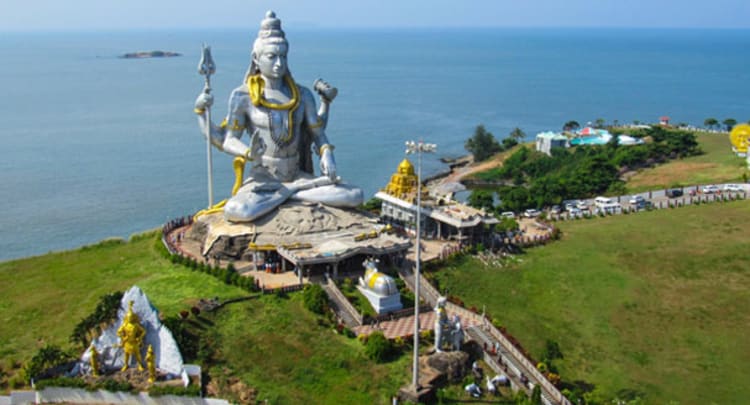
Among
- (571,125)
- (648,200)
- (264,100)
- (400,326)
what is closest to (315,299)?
(400,326)

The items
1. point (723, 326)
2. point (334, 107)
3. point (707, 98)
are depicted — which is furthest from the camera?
point (707, 98)

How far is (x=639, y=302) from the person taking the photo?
24.7 meters

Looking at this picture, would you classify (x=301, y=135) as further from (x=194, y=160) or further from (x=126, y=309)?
(x=194, y=160)

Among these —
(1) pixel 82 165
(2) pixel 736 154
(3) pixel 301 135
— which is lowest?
(1) pixel 82 165

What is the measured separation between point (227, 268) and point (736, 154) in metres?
35.1

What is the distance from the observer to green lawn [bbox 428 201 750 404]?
20.7 meters

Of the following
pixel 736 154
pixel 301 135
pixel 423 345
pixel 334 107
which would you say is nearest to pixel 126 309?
pixel 423 345

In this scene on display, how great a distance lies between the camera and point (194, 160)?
59.8 meters

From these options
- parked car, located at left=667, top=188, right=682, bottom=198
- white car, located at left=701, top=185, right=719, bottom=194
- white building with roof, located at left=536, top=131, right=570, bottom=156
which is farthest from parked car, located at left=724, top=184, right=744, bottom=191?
white building with roof, located at left=536, top=131, right=570, bottom=156

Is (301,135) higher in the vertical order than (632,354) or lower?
higher

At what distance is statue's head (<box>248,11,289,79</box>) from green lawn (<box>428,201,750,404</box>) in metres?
9.71

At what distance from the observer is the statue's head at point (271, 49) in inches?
1098

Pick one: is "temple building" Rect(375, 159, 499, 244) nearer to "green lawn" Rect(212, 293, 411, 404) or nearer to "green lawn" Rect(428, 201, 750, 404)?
"green lawn" Rect(428, 201, 750, 404)

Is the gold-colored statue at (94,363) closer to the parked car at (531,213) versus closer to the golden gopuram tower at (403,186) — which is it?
the golden gopuram tower at (403,186)
